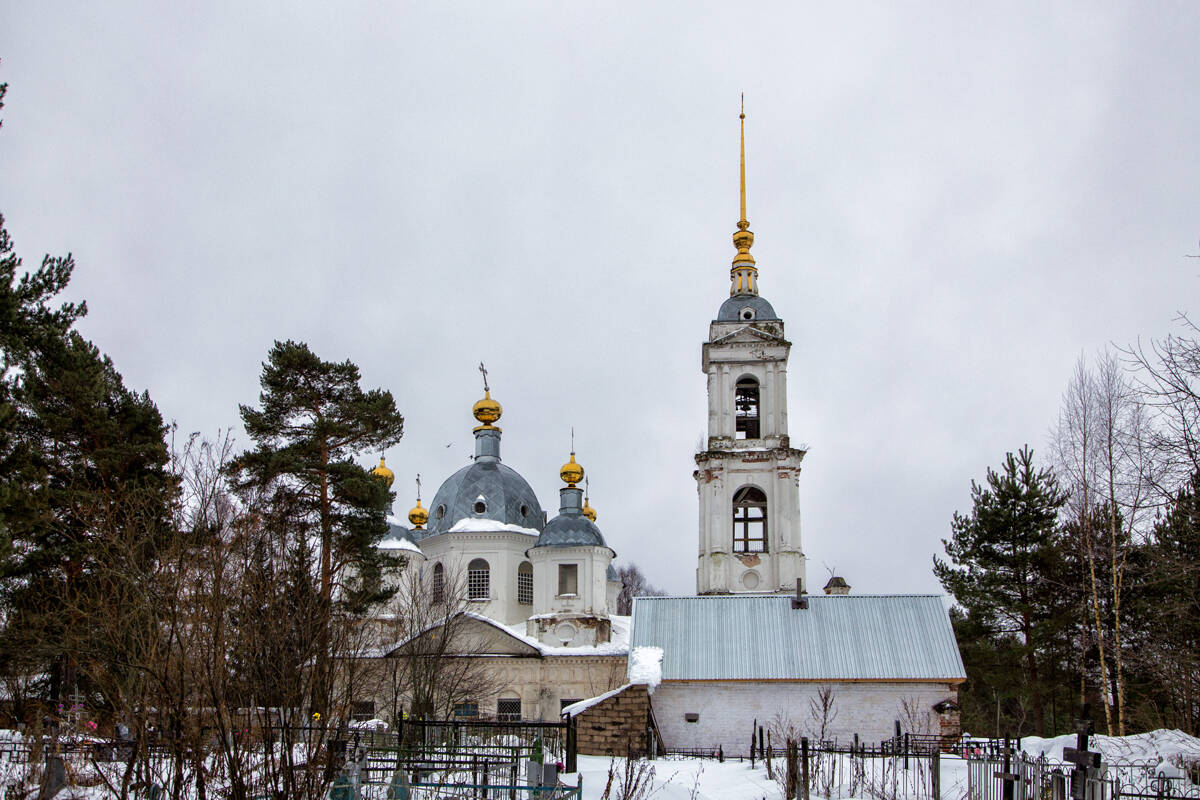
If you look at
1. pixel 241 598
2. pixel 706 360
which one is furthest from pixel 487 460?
pixel 241 598

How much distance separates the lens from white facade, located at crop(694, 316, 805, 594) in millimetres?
35688

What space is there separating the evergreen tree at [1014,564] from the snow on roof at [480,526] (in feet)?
47.5

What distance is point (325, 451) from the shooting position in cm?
2762

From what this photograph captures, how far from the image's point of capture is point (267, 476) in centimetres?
2619

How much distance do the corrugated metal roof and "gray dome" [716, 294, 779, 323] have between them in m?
11.0

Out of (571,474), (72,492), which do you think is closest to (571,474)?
(571,474)

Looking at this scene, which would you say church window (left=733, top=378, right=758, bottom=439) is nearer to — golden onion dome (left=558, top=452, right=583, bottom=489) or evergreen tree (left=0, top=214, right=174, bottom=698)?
golden onion dome (left=558, top=452, right=583, bottom=489)

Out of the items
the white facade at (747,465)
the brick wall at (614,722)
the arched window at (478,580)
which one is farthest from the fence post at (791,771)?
the arched window at (478,580)

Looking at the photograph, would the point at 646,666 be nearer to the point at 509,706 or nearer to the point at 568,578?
the point at 509,706

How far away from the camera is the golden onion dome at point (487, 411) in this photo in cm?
4284

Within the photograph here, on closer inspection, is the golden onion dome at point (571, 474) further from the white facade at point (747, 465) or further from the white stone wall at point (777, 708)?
the white stone wall at point (777, 708)

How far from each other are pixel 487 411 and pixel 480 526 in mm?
5776

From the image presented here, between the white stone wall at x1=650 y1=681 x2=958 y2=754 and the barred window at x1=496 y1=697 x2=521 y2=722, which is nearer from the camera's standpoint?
the white stone wall at x1=650 y1=681 x2=958 y2=754

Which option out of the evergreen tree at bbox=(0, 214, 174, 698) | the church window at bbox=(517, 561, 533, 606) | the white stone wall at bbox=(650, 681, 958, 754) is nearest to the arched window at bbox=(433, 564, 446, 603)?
the church window at bbox=(517, 561, 533, 606)
